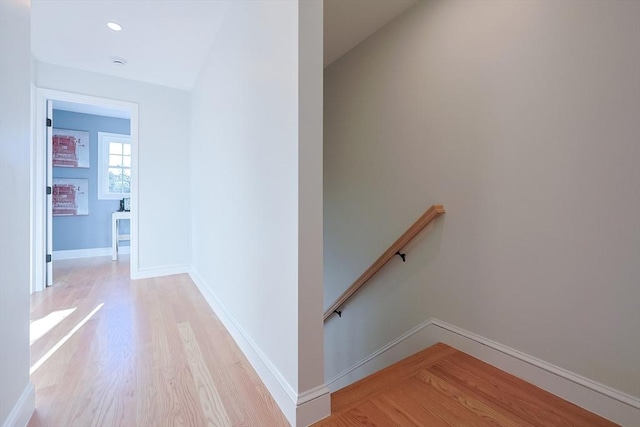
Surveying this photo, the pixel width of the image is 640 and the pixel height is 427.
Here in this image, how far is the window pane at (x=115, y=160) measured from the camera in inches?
203

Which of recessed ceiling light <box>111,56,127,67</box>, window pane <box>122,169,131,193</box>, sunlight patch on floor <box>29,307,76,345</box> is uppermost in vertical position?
recessed ceiling light <box>111,56,127,67</box>

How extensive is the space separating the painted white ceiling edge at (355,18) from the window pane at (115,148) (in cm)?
→ 453

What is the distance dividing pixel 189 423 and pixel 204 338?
81 cm

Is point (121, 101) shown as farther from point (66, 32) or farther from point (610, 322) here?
point (610, 322)

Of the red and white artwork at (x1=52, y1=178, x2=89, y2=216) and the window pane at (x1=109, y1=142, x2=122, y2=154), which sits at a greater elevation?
the window pane at (x1=109, y1=142, x2=122, y2=154)

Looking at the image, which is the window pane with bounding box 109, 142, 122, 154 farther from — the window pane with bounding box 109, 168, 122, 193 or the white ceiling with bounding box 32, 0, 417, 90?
the white ceiling with bounding box 32, 0, 417, 90

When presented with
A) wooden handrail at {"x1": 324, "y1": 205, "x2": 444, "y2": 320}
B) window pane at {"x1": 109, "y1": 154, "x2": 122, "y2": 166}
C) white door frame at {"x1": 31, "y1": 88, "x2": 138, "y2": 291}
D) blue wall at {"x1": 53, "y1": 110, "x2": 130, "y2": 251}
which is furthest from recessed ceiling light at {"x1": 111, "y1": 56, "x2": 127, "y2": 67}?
wooden handrail at {"x1": 324, "y1": 205, "x2": 444, "y2": 320}

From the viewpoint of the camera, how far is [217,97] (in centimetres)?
242

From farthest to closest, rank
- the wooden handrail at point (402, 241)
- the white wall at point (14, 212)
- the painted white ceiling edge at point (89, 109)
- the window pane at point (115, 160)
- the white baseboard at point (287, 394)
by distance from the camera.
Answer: the window pane at point (115, 160) → the painted white ceiling edge at point (89, 109) → the wooden handrail at point (402, 241) → the white baseboard at point (287, 394) → the white wall at point (14, 212)

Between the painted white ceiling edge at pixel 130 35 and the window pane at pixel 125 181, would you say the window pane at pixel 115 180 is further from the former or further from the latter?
the painted white ceiling edge at pixel 130 35

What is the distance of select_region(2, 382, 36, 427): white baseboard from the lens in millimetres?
1086

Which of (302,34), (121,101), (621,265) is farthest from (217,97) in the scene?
(621,265)

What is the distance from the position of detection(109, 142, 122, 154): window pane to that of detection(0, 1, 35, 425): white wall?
4.62 m

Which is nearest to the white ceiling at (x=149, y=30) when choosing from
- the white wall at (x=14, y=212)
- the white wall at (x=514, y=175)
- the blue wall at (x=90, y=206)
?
the white wall at (x=514, y=175)
